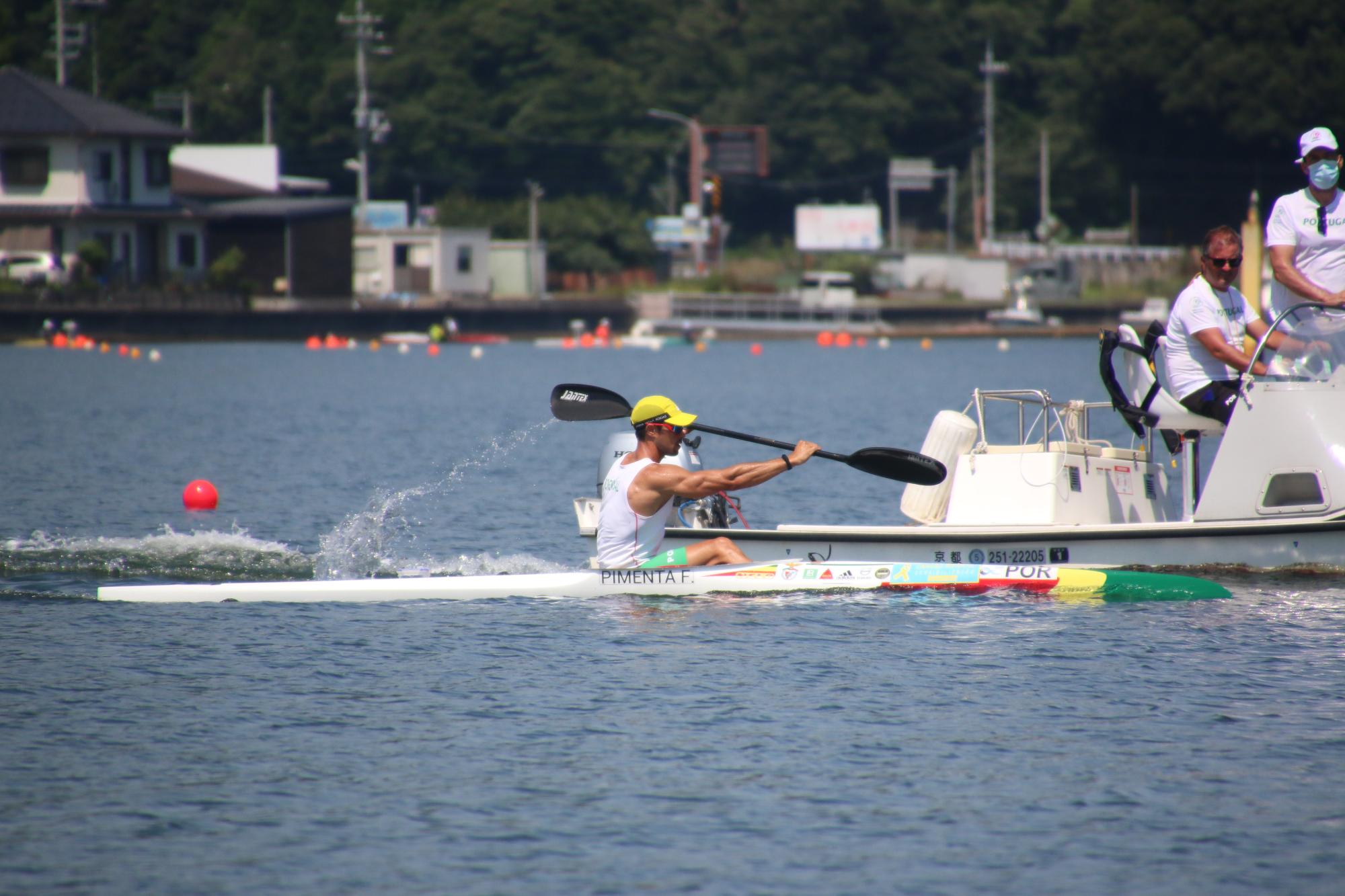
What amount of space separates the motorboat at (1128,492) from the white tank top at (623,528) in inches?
11.2

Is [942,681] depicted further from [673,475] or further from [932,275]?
[932,275]

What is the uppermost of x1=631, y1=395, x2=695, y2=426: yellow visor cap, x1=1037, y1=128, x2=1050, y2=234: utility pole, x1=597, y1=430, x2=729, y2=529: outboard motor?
x1=1037, y1=128, x2=1050, y2=234: utility pole

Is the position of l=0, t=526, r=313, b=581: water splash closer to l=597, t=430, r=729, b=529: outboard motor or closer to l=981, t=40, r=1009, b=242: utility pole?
l=597, t=430, r=729, b=529: outboard motor

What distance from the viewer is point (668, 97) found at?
101375 millimetres

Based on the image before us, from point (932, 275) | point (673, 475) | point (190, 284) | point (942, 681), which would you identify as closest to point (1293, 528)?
point (942, 681)

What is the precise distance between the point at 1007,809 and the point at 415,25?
99920 millimetres

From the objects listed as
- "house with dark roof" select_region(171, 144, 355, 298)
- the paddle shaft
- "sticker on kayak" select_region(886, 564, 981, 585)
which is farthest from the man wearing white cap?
"house with dark roof" select_region(171, 144, 355, 298)

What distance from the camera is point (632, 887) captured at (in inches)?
290

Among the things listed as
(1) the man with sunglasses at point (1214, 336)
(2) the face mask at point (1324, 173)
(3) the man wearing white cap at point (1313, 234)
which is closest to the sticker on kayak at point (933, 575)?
(1) the man with sunglasses at point (1214, 336)

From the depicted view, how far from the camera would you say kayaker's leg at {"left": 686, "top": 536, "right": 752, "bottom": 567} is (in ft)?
43.3

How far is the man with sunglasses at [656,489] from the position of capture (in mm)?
12438

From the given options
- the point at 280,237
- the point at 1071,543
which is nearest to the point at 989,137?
the point at 280,237

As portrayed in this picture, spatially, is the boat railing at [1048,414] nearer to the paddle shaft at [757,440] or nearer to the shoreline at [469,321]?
the paddle shaft at [757,440]

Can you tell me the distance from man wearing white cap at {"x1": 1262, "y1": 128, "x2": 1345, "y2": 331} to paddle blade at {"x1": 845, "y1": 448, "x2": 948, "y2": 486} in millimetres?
2830
